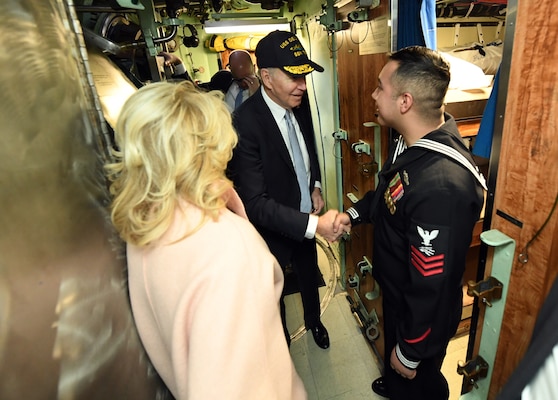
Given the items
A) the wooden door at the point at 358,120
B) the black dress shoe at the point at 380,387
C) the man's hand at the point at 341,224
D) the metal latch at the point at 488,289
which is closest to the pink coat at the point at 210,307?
the metal latch at the point at 488,289

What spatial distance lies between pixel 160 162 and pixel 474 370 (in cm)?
138

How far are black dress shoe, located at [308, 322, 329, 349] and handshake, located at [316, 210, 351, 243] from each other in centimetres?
102

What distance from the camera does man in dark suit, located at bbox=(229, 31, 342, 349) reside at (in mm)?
1524

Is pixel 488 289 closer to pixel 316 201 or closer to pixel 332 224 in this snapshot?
pixel 332 224

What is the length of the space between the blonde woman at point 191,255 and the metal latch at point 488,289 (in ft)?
2.38

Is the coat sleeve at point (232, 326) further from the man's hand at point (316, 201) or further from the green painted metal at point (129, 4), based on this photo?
the man's hand at point (316, 201)

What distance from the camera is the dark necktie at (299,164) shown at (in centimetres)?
177

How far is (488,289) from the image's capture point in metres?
1.00

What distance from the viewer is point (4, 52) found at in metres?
0.45

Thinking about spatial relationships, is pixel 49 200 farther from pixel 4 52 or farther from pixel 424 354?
pixel 424 354

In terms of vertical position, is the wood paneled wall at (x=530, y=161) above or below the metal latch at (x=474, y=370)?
above

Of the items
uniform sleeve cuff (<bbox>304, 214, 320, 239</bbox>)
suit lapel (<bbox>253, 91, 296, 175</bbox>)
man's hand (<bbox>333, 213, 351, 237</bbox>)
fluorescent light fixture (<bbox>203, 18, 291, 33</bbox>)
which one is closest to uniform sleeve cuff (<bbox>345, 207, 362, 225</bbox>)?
man's hand (<bbox>333, 213, 351, 237</bbox>)

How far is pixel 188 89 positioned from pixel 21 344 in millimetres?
650

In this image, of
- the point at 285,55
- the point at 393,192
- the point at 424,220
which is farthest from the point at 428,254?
the point at 285,55
